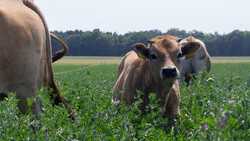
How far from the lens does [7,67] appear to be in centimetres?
355

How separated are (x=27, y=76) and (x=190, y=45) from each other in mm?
3385

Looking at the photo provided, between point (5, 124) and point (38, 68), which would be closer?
point (5, 124)

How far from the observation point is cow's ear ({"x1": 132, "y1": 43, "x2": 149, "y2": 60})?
6016 millimetres

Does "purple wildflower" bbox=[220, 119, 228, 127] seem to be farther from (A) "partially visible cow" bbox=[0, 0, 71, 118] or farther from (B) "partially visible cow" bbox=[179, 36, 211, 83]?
(B) "partially visible cow" bbox=[179, 36, 211, 83]

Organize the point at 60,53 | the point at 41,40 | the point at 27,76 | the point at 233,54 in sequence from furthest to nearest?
the point at 233,54
the point at 60,53
the point at 41,40
the point at 27,76

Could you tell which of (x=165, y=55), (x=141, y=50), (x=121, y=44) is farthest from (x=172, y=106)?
(x=121, y=44)

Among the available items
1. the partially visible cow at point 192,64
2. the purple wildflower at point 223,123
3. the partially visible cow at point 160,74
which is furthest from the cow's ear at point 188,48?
Result: the partially visible cow at point 192,64

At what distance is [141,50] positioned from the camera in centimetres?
605

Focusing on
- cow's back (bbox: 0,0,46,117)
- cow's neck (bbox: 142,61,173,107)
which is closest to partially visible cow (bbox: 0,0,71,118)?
cow's back (bbox: 0,0,46,117)

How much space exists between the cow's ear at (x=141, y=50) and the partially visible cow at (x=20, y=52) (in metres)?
2.22

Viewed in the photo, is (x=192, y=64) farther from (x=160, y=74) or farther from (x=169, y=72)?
(x=169, y=72)

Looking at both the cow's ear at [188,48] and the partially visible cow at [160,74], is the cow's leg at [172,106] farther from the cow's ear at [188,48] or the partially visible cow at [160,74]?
the cow's ear at [188,48]

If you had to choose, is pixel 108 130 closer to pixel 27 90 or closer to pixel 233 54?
pixel 27 90

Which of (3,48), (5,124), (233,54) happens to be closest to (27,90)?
(3,48)
